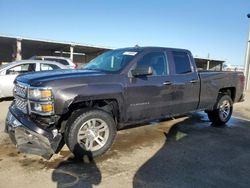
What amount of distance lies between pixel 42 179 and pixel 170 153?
233 centimetres

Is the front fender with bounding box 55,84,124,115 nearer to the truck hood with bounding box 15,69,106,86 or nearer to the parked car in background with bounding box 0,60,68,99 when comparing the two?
the truck hood with bounding box 15,69,106,86

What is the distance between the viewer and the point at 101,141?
197 inches

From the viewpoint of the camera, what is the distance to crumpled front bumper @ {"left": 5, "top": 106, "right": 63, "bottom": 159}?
4.34m

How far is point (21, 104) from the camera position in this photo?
488cm

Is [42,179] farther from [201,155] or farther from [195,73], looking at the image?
[195,73]

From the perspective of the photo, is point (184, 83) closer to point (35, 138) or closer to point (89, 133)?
point (89, 133)

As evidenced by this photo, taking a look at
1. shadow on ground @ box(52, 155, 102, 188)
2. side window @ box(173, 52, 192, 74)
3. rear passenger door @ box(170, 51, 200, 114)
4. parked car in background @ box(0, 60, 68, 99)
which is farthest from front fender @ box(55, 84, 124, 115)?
parked car in background @ box(0, 60, 68, 99)

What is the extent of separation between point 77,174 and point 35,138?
828 mm

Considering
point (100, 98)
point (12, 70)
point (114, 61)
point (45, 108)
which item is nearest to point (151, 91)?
point (114, 61)

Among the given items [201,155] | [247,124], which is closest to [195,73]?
→ [201,155]

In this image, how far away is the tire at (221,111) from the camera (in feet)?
24.9

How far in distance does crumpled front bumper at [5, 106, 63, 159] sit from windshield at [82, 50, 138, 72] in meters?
1.73

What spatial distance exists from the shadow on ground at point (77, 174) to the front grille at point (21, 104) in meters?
1.06

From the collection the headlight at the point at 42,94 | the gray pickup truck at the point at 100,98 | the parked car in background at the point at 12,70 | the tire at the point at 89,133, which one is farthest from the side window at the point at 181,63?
the parked car in background at the point at 12,70
